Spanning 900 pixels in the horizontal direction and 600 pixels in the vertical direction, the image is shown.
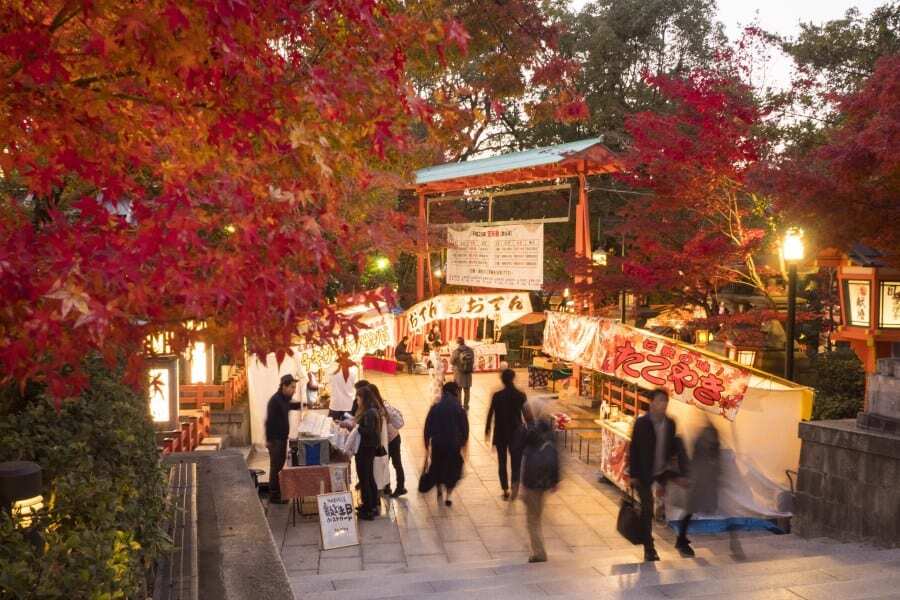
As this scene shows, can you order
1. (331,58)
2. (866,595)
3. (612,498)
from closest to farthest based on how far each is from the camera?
(331,58) < (866,595) < (612,498)

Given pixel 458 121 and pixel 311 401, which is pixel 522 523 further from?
pixel 311 401

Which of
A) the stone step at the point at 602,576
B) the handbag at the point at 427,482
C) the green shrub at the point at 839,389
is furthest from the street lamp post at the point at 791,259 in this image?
the handbag at the point at 427,482

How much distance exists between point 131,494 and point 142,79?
2.37m

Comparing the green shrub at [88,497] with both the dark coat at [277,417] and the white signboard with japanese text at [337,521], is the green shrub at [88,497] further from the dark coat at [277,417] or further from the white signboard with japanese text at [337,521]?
the dark coat at [277,417]

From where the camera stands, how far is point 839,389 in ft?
45.7

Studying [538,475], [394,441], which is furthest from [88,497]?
[394,441]

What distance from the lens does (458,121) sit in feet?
23.9

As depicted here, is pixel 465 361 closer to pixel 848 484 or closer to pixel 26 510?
pixel 848 484

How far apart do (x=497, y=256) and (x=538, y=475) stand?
11.9 meters

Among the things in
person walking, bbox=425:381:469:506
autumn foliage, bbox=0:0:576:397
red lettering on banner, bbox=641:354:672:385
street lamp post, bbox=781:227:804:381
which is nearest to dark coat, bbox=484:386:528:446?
person walking, bbox=425:381:469:506

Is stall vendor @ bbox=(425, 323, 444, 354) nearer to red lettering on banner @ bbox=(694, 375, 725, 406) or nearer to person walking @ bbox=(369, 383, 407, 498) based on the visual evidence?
person walking @ bbox=(369, 383, 407, 498)

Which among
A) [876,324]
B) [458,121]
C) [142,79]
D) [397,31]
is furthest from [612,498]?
[142,79]

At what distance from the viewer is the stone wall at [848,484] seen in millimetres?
8938

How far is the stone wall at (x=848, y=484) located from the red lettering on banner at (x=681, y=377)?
1.65 metres
